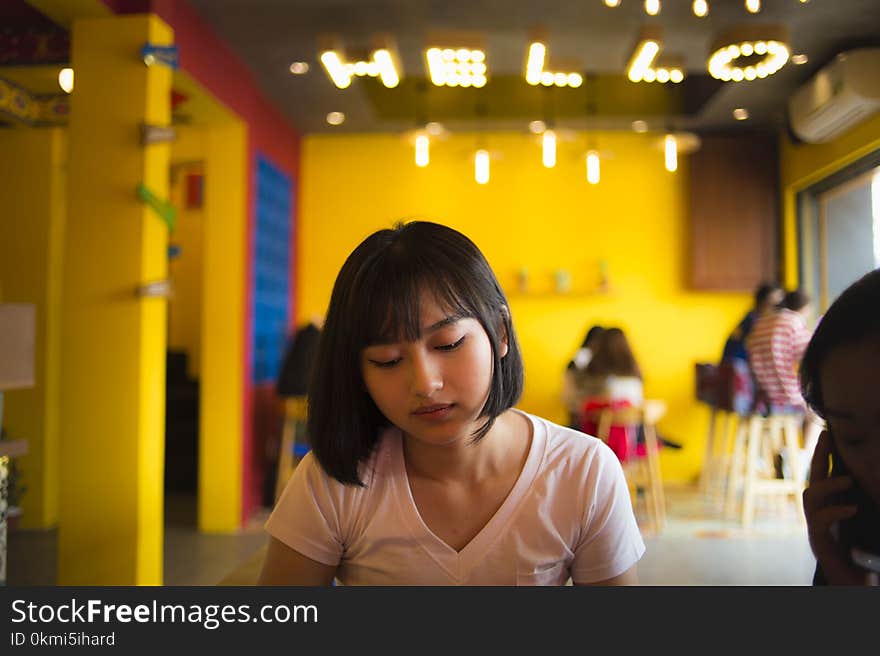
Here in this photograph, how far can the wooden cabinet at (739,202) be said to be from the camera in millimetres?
698

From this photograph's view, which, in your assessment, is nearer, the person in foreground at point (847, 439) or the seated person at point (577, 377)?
the person in foreground at point (847, 439)

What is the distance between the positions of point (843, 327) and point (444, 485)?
1.29 feet

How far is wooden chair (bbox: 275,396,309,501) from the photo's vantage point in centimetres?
80

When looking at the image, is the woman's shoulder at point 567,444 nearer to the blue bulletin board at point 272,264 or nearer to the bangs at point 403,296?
the bangs at point 403,296

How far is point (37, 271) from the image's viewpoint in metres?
1.13

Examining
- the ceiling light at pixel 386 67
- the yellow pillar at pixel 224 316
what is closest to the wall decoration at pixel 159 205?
the yellow pillar at pixel 224 316

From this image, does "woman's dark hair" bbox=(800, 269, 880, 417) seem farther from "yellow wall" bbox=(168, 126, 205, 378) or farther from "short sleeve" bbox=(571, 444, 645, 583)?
"yellow wall" bbox=(168, 126, 205, 378)

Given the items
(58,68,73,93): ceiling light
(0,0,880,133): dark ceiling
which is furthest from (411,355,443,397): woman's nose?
(58,68,73,93): ceiling light

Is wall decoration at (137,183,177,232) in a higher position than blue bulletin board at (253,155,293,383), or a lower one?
higher

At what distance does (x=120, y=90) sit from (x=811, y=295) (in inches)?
47.5

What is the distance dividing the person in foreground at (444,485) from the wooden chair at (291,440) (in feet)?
0.25

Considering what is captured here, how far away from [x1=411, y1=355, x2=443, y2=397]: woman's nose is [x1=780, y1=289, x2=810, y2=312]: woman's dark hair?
1.12ft

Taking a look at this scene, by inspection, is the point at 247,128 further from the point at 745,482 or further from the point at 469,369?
the point at 745,482

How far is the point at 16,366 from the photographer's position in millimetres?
1034
